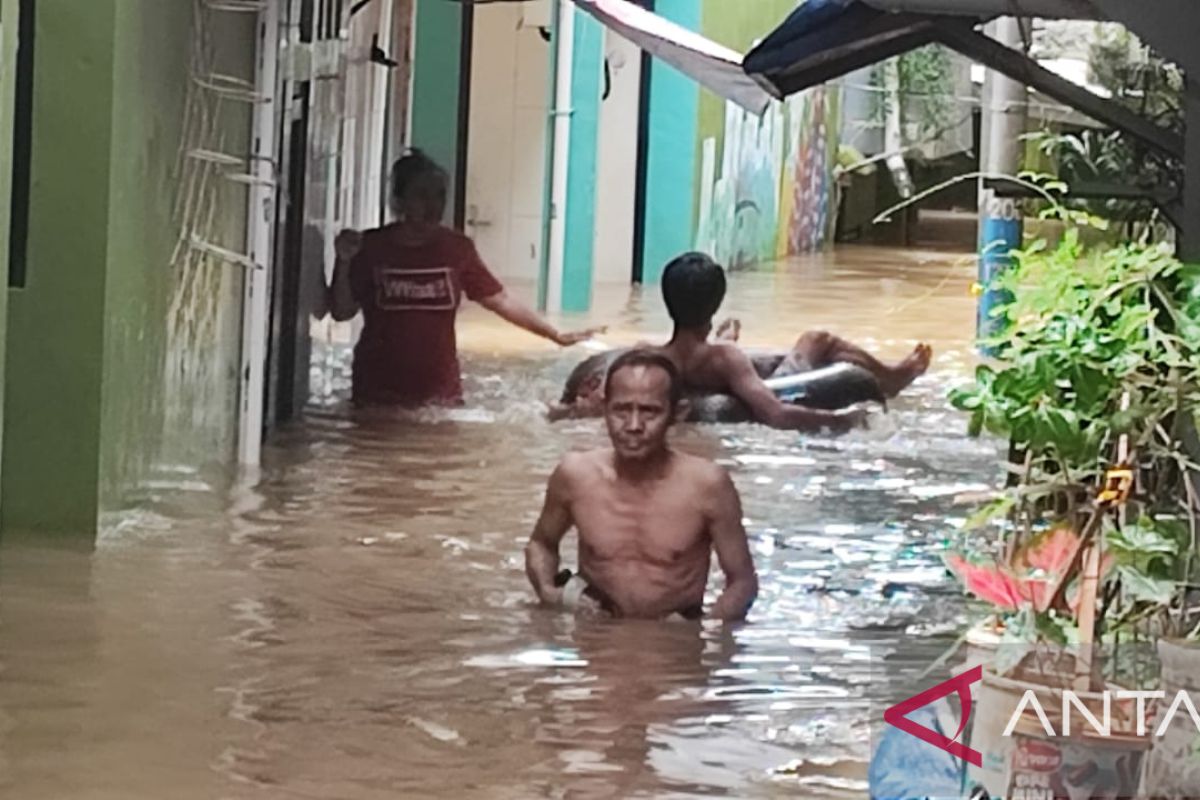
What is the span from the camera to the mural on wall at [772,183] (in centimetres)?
2394

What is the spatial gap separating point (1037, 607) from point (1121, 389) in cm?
37

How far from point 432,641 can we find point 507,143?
1260 cm

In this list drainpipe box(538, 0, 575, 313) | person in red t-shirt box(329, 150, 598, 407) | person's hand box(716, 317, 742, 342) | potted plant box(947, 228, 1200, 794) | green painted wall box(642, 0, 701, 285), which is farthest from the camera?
green painted wall box(642, 0, 701, 285)

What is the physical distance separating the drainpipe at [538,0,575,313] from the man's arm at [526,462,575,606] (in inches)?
416

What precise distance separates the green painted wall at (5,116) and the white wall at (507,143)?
11.6 meters

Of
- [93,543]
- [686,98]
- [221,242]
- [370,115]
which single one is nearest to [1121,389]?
→ [93,543]

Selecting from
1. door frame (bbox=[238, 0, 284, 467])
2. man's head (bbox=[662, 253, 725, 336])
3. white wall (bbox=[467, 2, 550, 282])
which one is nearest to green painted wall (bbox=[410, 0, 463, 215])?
white wall (bbox=[467, 2, 550, 282])

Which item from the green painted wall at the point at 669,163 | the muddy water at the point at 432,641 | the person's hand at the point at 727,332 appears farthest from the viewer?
the green painted wall at the point at 669,163

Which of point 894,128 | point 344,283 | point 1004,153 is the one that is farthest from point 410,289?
point 894,128

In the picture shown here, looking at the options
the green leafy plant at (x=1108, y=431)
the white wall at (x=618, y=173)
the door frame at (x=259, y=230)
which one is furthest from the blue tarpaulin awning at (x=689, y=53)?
the white wall at (x=618, y=173)

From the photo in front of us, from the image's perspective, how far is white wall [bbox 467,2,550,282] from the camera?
61.0 feet

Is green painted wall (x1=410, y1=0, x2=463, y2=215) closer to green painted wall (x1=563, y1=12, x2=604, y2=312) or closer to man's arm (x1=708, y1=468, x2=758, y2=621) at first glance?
green painted wall (x1=563, y1=12, x2=604, y2=312)

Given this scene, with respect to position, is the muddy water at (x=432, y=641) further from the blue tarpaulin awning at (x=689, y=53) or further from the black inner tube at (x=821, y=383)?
the blue tarpaulin awning at (x=689, y=53)

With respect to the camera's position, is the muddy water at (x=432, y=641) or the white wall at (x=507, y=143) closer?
the muddy water at (x=432, y=641)
